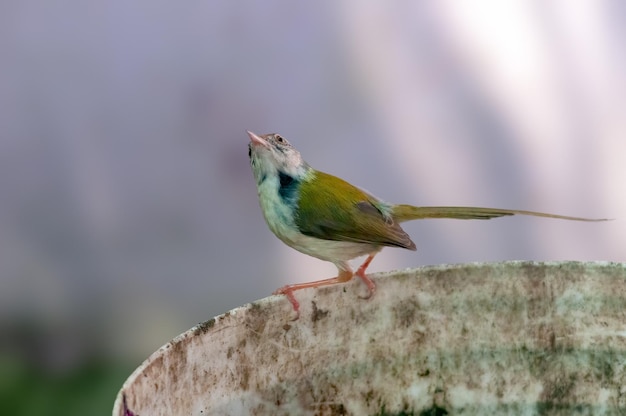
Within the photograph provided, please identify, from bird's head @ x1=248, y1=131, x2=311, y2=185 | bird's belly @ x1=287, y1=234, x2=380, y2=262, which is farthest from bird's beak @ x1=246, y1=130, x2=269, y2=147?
bird's belly @ x1=287, y1=234, x2=380, y2=262

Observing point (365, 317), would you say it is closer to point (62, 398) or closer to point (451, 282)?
point (451, 282)

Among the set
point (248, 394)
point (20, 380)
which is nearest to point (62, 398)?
point (20, 380)

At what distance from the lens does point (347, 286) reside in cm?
110

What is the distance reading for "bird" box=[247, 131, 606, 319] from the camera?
1.10 m

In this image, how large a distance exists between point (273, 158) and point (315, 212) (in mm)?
88

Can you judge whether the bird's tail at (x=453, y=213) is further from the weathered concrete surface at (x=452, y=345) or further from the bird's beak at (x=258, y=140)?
the bird's beak at (x=258, y=140)

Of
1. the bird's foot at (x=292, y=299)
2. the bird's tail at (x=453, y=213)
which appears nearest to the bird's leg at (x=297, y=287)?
the bird's foot at (x=292, y=299)

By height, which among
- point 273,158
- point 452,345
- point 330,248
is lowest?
point 452,345

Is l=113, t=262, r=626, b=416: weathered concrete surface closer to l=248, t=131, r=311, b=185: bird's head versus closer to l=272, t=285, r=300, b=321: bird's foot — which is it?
l=272, t=285, r=300, b=321: bird's foot

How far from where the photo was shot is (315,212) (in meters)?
1.10

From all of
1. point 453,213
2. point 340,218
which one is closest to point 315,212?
point 340,218

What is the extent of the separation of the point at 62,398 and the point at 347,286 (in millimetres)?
980

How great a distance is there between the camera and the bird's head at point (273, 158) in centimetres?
110

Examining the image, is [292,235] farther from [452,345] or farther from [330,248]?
[452,345]
